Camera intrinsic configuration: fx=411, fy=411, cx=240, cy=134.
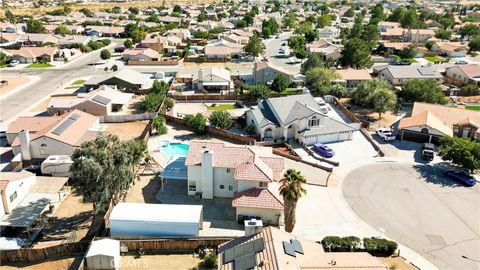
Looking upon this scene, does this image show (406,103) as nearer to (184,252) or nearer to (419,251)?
(419,251)

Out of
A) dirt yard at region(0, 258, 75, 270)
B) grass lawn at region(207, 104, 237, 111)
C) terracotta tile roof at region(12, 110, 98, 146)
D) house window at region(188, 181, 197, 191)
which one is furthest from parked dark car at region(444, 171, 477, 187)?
terracotta tile roof at region(12, 110, 98, 146)

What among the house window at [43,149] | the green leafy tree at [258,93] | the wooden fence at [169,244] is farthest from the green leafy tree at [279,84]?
the wooden fence at [169,244]

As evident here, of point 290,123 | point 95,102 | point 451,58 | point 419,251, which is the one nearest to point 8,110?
point 95,102

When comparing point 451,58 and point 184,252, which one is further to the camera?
point 451,58

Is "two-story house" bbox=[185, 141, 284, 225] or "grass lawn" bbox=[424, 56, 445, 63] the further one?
"grass lawn" bbox=[424, 56, 445, 63]

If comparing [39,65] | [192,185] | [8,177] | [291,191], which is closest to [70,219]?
[8,177]

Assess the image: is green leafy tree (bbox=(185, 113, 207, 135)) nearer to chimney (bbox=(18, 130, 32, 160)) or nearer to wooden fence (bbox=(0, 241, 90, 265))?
chimney (bbox=(18, 130, 32, 160))
